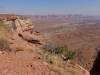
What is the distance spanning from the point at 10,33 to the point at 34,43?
1674 mm

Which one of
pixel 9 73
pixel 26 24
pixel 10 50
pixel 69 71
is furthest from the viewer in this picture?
pixel 26 24

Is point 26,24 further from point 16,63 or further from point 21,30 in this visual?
point 16,63

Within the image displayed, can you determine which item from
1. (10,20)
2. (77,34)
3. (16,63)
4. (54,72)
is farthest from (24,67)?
(77,34)

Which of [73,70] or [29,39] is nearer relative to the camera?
[73,70]

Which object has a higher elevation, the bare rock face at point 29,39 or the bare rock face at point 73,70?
the bare rock face at point 29,39

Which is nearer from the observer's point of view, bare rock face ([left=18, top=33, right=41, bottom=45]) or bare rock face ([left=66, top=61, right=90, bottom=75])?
bare rock face ([left=66, top=61, right=90, bottom=75])

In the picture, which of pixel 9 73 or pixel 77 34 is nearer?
pixel 9 73

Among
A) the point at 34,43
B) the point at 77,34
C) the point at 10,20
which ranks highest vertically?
the point at 10,20

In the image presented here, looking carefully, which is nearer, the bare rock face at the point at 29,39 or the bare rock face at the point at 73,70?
the bare rock face at the point at 73,70

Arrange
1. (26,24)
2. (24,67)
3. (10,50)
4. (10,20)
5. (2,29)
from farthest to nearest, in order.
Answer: (26,24) < (10,20) < (2,29) < (10,50) < (24,67)

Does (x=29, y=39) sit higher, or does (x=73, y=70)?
(x=29, y=39)

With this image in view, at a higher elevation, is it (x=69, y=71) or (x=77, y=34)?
(x=69, y=71)

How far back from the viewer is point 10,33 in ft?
48.3

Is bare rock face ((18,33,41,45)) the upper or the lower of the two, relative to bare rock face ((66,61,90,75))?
upper
